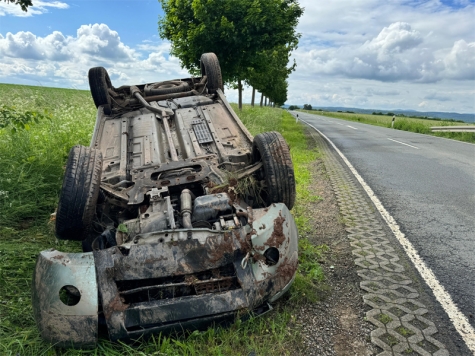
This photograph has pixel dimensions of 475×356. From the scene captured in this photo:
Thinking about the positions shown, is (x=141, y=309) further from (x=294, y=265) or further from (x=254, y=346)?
(x=294, y=265)

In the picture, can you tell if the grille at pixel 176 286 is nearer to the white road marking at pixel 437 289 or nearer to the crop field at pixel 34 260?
the crop field at pixel 34 260

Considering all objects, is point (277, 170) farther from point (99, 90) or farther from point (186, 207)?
point (99, 90)

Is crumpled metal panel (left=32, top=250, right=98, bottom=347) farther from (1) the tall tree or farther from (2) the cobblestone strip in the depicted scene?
(1) the tall tree

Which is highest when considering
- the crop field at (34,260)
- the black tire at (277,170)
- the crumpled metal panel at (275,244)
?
the black tire at (277,170)

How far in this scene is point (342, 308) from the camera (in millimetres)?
3215

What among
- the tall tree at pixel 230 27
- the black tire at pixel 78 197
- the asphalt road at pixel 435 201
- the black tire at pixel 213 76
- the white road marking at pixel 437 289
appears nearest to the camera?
A: the white road marking at pixel 437 289

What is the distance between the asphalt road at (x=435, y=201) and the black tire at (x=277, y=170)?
1.49m

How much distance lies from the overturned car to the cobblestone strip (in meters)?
0.74

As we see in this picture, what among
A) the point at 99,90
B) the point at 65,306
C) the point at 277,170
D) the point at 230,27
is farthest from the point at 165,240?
the point at 230,27

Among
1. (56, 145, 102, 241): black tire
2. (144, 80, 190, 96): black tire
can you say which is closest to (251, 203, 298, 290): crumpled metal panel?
(56, 145, 102, 241): black tire

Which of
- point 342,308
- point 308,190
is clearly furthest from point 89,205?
point 308,190

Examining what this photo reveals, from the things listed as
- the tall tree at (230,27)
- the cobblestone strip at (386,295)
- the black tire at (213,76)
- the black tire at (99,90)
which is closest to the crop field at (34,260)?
the cobblestone strip at (386,295)

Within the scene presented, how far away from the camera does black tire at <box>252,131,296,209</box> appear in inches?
161

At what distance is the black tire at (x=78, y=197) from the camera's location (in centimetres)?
354
